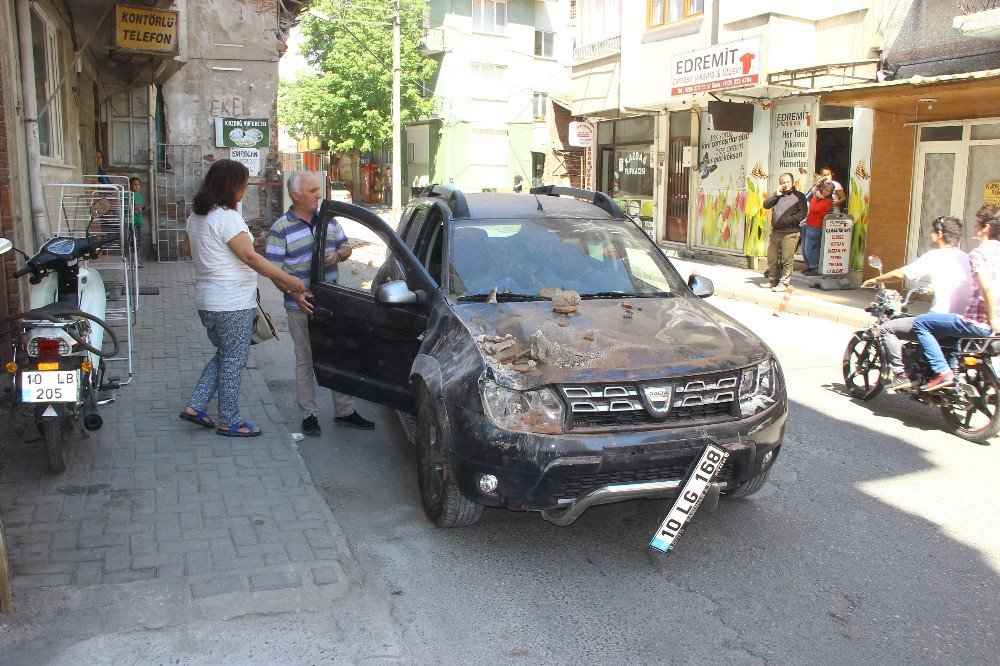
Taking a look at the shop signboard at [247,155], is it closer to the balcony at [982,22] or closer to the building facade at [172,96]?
the building facade at [172,96]

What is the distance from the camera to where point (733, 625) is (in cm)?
372

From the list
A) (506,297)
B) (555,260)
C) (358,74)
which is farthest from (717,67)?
(358,74)

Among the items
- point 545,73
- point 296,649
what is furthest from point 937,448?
point 545,73

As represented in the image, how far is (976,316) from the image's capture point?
21.7ft

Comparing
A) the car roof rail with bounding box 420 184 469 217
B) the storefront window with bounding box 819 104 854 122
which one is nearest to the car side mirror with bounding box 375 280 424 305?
the car roof rail with bounding box 420 184 469 217

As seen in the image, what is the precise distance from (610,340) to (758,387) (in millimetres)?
824

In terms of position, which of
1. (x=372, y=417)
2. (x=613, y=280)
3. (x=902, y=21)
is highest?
(x=902, y=21)

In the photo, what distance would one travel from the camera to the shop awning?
10938 mm

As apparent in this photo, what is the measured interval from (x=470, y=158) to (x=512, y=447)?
42.5m

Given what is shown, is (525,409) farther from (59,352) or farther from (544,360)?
(59,352)

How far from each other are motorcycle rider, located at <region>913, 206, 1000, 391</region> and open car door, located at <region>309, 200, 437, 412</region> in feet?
13.6

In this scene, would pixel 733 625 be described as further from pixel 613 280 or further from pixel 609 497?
pixel 613 280

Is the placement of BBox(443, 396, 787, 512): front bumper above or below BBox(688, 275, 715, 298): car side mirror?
below

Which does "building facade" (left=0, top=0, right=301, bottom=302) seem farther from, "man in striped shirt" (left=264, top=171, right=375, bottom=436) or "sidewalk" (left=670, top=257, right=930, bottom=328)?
"sidewalk" (left=670, top=257, right=930, bottom=328)
